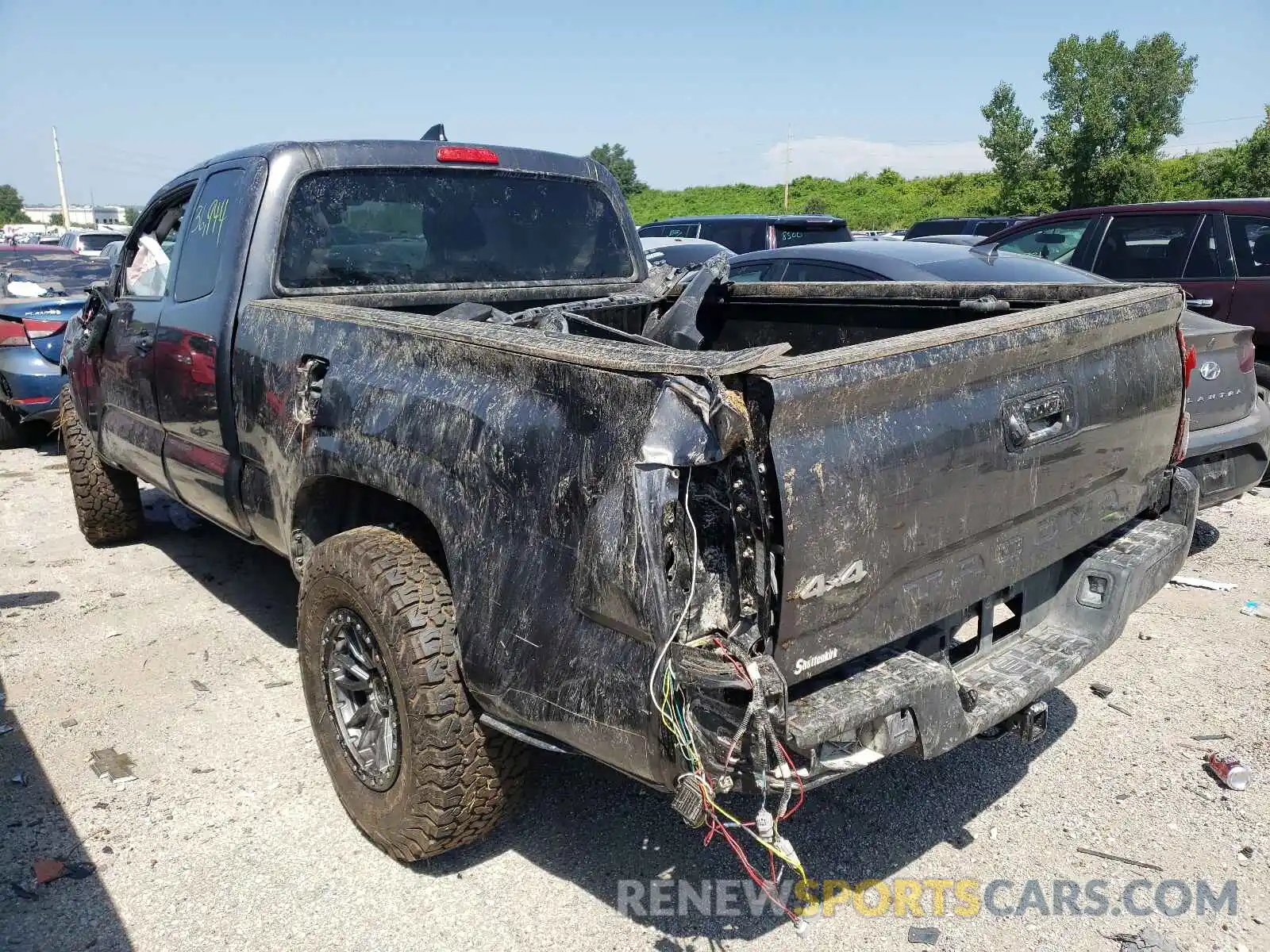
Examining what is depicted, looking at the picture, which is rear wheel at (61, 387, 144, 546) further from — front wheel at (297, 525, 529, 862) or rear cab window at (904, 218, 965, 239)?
rear cab window at (904, 218, 965, 239)

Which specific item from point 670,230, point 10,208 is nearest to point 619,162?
point 10,208

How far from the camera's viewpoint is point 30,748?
11.3 ft

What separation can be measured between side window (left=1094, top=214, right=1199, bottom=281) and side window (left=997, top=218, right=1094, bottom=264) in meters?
0.25

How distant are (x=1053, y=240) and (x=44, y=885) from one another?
762 centimetres

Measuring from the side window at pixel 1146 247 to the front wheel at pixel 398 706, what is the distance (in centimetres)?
624

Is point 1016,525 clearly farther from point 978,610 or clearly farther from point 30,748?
point 30,748

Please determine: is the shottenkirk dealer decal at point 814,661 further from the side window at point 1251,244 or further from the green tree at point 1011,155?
the green tree at point 1011,155

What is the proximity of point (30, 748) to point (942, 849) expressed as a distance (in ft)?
10.2

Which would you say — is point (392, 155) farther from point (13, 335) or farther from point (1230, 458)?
point (13, 335)

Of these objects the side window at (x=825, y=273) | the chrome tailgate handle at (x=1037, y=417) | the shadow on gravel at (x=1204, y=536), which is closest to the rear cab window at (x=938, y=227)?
the side window at (x=825, y=273)

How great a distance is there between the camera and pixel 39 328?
7.35 meters

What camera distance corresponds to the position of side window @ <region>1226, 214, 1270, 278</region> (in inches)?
255

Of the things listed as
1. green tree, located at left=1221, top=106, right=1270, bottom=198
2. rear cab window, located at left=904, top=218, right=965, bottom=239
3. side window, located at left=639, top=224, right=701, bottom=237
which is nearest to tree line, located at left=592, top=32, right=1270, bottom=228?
green tree, located at left=1221, top=106, right=1270, bottom=198

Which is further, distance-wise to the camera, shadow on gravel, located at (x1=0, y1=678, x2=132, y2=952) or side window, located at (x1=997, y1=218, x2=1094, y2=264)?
side window, located at (x1=997, y1=218, x2=1094, y2=264)
